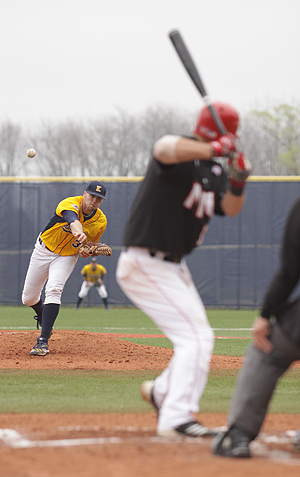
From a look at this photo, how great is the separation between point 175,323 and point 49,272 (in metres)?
3.81

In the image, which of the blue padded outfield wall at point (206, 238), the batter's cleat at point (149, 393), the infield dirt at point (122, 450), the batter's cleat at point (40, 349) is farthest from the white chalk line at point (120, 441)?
the blue padded outfield wall at point (206, 238)

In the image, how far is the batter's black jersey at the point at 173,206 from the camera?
10.5 feet

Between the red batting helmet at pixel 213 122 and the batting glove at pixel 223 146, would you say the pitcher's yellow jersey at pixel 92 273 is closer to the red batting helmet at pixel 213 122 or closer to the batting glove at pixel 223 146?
the red batting helmet at pixel 213 122

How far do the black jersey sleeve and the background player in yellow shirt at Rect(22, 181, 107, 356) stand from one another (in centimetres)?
391

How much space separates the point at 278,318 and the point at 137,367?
352cm

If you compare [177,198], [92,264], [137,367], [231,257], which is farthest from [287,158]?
[177,198]

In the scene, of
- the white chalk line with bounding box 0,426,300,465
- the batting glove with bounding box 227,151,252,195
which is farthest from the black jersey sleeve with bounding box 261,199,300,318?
the white chalk line with bounding box 0,426,300,465

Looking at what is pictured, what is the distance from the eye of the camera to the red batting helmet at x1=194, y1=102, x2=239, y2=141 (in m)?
3.31

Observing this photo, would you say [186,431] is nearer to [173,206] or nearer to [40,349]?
[173,206]

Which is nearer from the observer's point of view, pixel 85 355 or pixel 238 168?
pixel 238 168

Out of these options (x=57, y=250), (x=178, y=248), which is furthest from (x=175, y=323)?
(x=57, y=250)

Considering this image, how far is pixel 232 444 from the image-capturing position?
287 cm

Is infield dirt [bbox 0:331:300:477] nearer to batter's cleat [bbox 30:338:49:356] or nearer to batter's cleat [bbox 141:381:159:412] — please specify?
batter's cleat [bbox 141:381:159:412]

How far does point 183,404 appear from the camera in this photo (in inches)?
123
